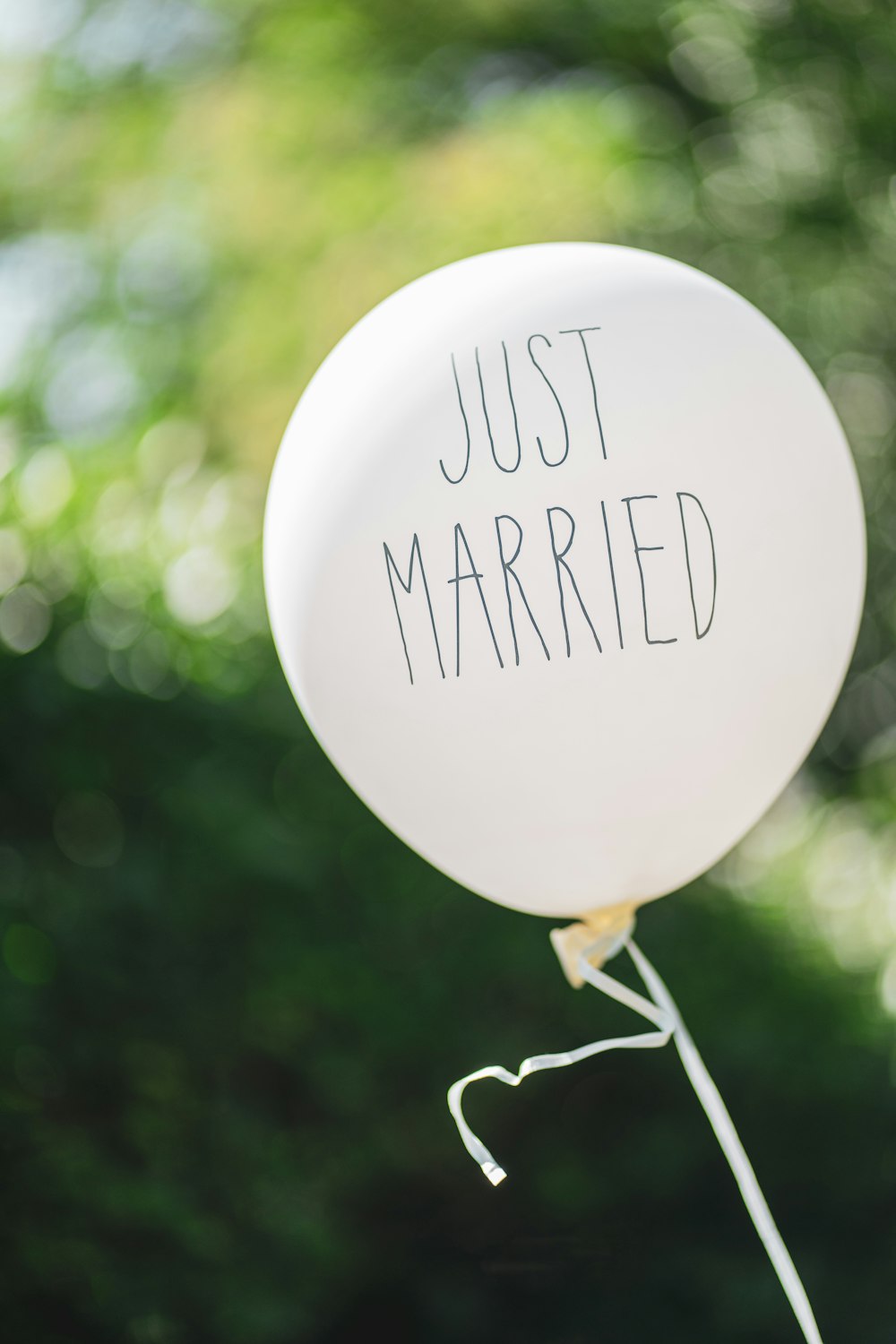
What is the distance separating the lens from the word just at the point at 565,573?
122cm

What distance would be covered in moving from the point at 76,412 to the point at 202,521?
111 inches

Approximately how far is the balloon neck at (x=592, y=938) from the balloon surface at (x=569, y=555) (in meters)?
0.08

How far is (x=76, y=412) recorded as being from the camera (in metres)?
5.23

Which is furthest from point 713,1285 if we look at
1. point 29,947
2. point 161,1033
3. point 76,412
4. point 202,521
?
point 76,412

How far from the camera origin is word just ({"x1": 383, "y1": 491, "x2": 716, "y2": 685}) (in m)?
1.22

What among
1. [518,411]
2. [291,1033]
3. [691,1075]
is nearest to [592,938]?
[691,1075]

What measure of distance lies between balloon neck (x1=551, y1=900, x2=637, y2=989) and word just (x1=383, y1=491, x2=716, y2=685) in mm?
341

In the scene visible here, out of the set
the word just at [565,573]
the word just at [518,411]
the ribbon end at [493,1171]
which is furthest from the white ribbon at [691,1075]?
the word just at [518,411]

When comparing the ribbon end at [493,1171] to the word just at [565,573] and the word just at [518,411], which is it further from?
the word just at [518,411]

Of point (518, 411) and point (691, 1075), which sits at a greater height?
point (518, 411)

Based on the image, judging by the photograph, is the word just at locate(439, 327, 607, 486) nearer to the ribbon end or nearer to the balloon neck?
the balloon neck

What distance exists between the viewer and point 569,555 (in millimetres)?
1224

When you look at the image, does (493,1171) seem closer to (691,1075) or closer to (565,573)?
(691,1075)

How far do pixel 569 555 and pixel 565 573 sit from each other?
0.06 ft
